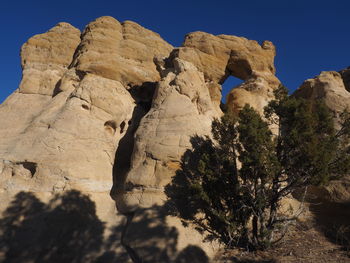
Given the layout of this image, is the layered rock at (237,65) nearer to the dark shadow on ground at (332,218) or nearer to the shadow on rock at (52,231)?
the dark shadow on ground at (332,218)

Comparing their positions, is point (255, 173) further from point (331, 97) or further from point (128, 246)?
point (331, 97)

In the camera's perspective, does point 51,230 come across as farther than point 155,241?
Yes

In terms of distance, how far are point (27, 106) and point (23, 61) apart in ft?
11.7

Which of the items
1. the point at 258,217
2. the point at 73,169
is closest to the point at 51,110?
the point at 73,169

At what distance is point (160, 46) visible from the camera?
17719 millimetres

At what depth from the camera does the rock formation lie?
31.5ft

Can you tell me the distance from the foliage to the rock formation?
0.70 meters

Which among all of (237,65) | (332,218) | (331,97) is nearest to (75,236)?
(332,218)

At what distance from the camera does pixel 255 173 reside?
30.1ft

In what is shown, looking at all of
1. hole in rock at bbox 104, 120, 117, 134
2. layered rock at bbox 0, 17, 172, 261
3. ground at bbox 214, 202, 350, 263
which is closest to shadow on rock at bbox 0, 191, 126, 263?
layered rock at bbox 0, 17, 172, 261

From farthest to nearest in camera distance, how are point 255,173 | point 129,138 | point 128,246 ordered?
point 129,138, point 255,173, point 128,246

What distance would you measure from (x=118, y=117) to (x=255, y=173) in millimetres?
6368

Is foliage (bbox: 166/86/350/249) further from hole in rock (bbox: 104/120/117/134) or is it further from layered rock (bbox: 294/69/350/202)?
hole in rock (bbox: 104/120/117/134)

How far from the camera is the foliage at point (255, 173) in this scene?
8.91m
